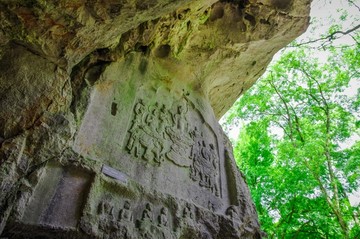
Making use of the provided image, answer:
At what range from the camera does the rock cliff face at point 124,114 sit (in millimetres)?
2504

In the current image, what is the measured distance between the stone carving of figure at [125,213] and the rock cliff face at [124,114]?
1 cm

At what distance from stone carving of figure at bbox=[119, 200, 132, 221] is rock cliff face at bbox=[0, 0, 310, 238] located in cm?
1

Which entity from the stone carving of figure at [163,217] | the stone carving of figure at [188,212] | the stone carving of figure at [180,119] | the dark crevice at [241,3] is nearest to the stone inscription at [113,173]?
the stone carving of figure at [163,217]

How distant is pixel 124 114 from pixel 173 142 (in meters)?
1.04

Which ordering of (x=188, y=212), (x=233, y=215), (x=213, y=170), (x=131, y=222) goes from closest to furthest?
(x=131, y=222) → (x=188, y=212) → (x=233, y=215) → (x=213, y=170)

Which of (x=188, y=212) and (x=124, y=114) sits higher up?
(x=124, y=114)

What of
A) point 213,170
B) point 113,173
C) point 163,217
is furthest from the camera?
point 213,170

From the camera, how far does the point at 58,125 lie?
2.71m

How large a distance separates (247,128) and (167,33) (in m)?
8.44

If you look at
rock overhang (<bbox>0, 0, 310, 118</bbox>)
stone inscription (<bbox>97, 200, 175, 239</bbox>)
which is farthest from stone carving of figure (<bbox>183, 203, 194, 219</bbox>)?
rock overhang (<bbox>0, 0, 310, 118</bbox>)

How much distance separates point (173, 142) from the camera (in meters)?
4.57

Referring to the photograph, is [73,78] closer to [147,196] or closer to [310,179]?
[147,196]

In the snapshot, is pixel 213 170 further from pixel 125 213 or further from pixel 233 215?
pixel 125 213

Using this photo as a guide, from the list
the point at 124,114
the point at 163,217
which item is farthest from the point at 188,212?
the point at 124,114
